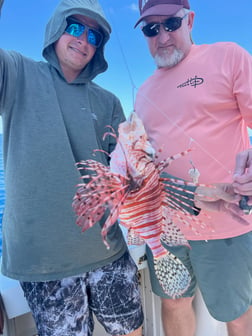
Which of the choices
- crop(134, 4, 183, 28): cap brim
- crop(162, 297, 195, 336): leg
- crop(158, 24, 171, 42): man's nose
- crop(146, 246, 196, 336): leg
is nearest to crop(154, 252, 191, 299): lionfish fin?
crop(146, 246, 196, 336): leg

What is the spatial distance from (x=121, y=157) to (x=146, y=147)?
12 cm

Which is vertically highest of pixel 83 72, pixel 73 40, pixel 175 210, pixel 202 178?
pixel 73 40

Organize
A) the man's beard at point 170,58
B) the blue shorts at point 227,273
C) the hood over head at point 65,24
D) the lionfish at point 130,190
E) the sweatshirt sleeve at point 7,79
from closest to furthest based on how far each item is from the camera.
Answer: the lionfish at point 130,190
the sweatshirt sleeve at point 7,79
the hood over head at point 65,24
the blue shorts at point 227,273
the man's beard at point 170,58

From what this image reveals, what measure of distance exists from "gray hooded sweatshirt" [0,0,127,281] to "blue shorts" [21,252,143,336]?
11 cm

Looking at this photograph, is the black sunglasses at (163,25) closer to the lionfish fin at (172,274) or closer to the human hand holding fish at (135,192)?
the human hand holding fish at (135,192)

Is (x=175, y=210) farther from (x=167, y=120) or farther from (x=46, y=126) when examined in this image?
(x=46, y=126)

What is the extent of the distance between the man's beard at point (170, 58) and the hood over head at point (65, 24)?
469 mm

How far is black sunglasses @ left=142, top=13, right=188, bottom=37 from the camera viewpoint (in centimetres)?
187

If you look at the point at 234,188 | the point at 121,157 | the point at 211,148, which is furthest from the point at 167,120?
the point at 121,157

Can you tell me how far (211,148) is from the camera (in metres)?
1.85

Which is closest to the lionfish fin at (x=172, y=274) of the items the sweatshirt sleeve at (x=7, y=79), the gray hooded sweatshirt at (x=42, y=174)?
the gray hooded sweatshirt at (x=42, y=174)

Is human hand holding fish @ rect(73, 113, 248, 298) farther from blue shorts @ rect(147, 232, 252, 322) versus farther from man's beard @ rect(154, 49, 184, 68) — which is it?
man's beard @ rect(154, 49, 184, 68)

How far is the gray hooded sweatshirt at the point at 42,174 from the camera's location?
1.66m

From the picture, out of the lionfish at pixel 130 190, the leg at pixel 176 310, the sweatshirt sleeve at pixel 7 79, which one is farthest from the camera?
the leg at pixel 176 310
